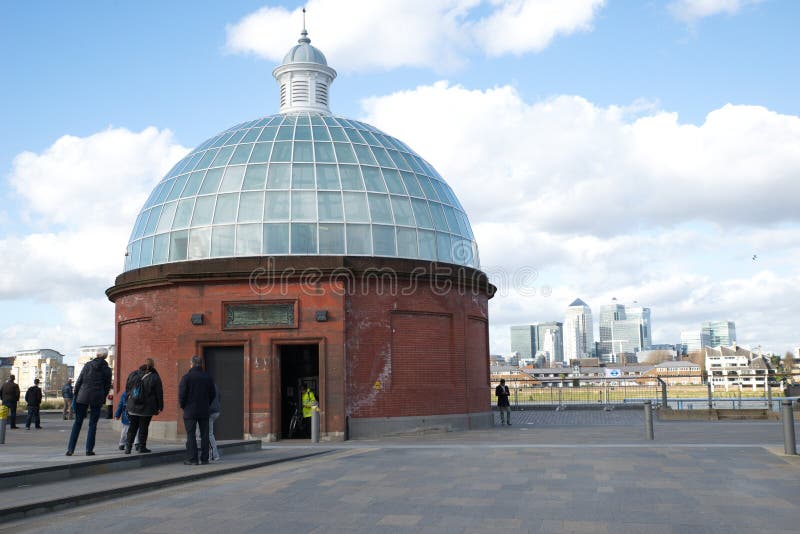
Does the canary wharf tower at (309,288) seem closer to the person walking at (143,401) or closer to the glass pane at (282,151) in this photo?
the glass pane at (282,151)

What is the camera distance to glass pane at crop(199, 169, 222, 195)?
26.1m

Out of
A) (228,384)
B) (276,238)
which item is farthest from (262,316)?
(276,238)

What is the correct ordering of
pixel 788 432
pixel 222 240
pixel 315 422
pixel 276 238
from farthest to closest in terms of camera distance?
pixel 222 240
pixel 276 238
pixel 315 422
pixel 788 432

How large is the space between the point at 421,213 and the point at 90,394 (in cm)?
1505

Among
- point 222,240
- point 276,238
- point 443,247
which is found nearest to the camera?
point 276,238

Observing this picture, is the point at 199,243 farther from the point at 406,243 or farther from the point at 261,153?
the point at 406,243

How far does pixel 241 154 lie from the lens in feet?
88.5

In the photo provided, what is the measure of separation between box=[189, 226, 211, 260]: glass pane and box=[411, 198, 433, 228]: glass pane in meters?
7.18

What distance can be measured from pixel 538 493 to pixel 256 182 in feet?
56.9

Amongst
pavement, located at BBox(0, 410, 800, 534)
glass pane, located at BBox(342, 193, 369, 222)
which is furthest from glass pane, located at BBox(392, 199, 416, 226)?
pavement, located at BBox(0, 410, 800, 534)

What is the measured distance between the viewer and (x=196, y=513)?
9688 mm

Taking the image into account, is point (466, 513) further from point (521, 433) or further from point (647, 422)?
point (521, 433)

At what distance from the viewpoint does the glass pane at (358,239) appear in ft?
81.3

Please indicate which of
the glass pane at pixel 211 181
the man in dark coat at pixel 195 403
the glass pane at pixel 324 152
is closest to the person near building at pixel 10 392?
the glass pane at pixel 211 181
